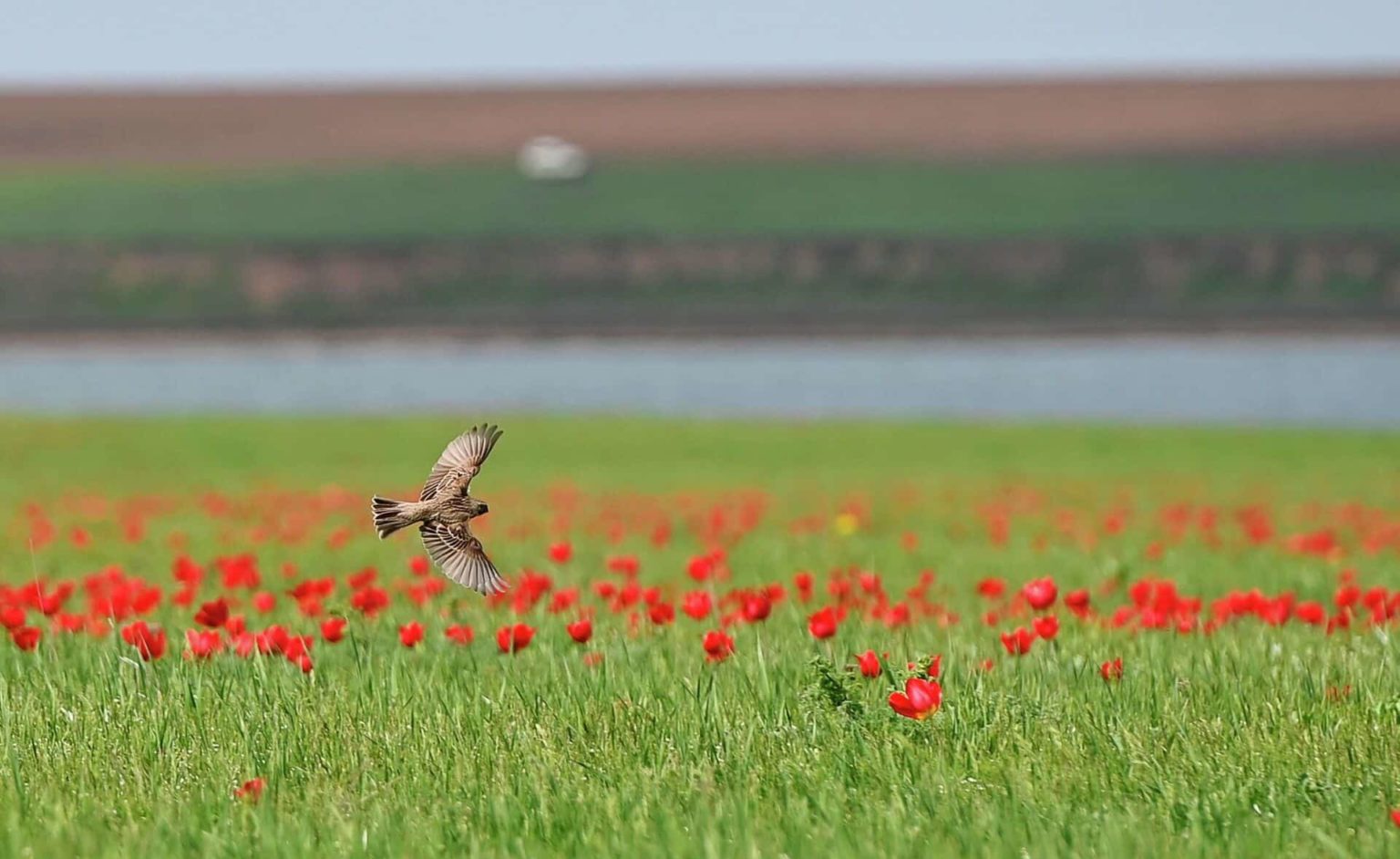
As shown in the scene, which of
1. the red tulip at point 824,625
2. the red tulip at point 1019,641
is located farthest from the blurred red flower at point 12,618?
the red tulip at point 1019,641

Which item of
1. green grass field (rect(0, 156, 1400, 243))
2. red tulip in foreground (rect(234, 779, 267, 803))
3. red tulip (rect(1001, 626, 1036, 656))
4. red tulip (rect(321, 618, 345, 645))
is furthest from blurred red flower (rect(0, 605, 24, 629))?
green grass field (rect(0, 156, 1400, 243))

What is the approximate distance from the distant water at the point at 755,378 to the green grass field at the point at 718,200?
13.3 m

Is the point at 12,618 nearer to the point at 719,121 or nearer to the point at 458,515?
the point at 458,515

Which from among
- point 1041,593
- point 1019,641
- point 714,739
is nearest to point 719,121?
point 1041,593

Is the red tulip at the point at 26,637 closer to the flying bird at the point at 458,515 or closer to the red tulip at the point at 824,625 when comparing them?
the flying bird at the point at 458,515

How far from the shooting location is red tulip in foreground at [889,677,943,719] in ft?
13.8

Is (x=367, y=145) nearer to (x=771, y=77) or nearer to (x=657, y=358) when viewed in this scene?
(x=771, y=77)

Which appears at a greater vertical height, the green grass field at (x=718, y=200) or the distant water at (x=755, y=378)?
the green grass field at (x=718, y=200)

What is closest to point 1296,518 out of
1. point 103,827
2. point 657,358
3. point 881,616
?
point 881,616

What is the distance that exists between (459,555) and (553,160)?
10657 centimetres

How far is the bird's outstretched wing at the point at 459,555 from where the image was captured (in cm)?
405

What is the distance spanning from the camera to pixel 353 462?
24594 millimetres

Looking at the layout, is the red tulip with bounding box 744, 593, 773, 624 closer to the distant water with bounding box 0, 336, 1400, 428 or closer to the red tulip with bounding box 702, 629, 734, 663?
the red tulip with bounding box 702, 629, 734, 663

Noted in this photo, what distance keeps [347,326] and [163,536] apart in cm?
8590
